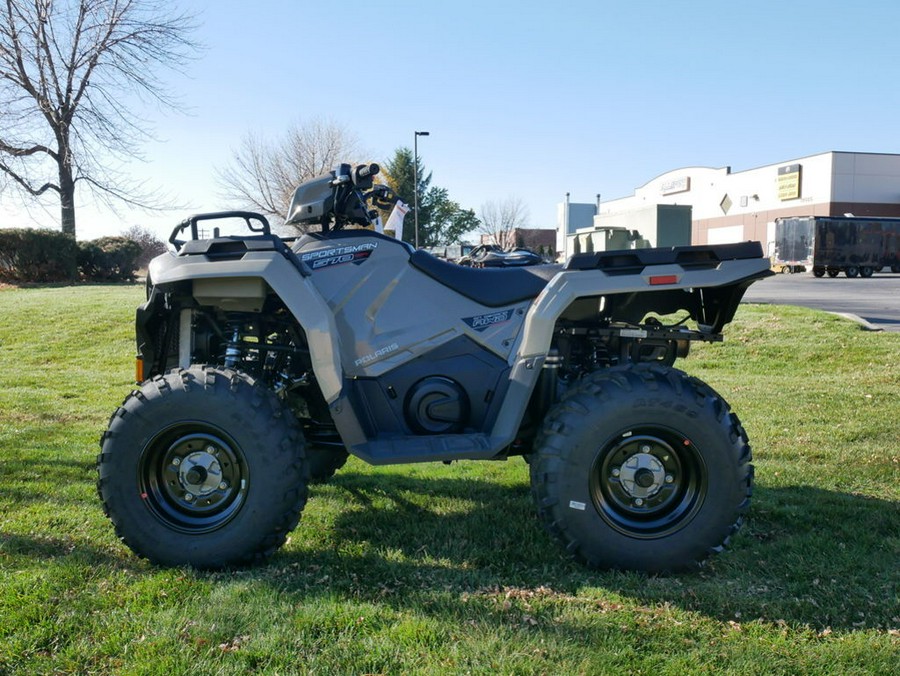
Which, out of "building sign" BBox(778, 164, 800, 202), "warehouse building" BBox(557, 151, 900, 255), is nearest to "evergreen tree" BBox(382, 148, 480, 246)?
"warehouse building" BBox(557, 151, 900, 255)

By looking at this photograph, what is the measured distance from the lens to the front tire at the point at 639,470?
11.6ft

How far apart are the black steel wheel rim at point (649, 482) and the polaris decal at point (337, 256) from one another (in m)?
1.63

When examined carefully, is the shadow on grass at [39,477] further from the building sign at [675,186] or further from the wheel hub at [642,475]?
the building sign at [675,186]

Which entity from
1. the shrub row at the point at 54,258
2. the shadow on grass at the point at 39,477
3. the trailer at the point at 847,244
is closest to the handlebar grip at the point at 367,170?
the shadow on grass at the point at 39,477

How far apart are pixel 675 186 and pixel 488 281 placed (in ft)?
198

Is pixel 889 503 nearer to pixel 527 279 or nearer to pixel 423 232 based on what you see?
pixel 527 279

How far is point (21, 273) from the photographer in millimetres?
24828

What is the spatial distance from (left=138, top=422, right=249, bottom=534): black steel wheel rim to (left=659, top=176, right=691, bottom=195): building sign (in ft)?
198

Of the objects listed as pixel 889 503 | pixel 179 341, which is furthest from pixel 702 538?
pixel 179 341

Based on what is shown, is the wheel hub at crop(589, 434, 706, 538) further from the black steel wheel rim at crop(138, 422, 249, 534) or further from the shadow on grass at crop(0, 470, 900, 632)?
the black steel wheel rim at crop(138, 422, 249, 534)

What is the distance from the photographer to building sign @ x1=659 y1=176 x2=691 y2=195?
194 ft

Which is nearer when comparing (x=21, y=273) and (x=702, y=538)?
(x=702, y=538)

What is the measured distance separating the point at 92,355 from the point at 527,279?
10418 mm

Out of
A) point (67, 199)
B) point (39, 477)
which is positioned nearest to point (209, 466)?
point (39, 477)
